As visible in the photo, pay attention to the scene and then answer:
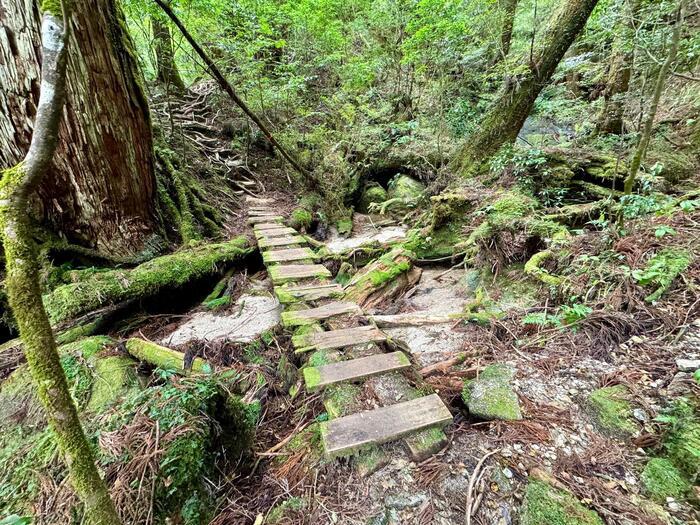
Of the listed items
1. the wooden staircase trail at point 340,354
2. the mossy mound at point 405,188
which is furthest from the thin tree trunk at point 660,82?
the mossy mound at point 405,188

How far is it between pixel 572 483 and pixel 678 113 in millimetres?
9819

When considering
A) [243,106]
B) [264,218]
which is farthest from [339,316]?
[243,106]

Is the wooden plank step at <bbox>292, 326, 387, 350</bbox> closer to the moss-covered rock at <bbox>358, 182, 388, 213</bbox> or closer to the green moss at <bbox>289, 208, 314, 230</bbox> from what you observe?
the green moss at <bbox>289, 208, 314, 230</bbox>

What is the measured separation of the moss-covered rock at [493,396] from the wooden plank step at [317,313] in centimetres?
141

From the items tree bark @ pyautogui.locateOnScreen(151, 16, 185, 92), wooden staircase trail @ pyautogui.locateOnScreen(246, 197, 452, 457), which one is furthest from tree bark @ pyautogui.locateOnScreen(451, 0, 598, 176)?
tree bark @ pyautogui.locateOnScreen(151, 16, 185, 92)

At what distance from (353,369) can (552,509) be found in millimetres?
1397

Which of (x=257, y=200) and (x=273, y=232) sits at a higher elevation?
(x=257, y=200)

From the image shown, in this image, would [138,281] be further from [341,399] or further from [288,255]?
[341,399]

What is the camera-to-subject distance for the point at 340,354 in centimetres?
269

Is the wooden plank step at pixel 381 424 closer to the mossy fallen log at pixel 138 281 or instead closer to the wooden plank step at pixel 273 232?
the mossy fallen log at pixel 138 281

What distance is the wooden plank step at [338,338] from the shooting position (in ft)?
9.13

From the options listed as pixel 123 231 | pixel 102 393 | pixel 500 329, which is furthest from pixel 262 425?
pixel 123 231

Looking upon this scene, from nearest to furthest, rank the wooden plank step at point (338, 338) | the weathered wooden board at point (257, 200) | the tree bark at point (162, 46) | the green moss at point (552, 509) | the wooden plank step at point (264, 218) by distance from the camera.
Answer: the green moss at point (552, 509) < the wooden plank step at point (338, 338) < the tree bark at point (162, 46) < the wooden plank step at point (264, 218) < the weathered wooden board at point (257, 200)

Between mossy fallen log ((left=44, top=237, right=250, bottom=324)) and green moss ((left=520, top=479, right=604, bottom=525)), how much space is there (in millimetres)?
3989
